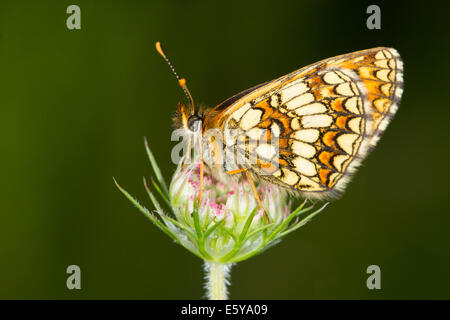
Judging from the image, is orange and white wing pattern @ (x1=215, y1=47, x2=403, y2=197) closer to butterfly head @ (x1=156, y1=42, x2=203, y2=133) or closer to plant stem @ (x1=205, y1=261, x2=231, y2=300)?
butterfly head @ (x1=156, y1=42, x2=203, y2=133)

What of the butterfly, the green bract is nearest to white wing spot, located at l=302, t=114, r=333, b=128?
the butterfly

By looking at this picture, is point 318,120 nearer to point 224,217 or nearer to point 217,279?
point 224,217

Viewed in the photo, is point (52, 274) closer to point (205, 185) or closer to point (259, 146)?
point (205, 185)

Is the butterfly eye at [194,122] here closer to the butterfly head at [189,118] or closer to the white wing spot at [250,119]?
the butterfly head at [189,118]

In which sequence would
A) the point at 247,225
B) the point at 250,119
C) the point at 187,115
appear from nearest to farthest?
the point at 247,225 → the point at 250,119 → the point at 187,115

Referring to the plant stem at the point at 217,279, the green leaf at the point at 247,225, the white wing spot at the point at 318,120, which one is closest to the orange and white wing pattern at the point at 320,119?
the white wing spot at the point at 318,120

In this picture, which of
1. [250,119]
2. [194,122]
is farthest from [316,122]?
[194,122]

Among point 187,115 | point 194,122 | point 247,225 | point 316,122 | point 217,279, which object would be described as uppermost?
point 187,115
